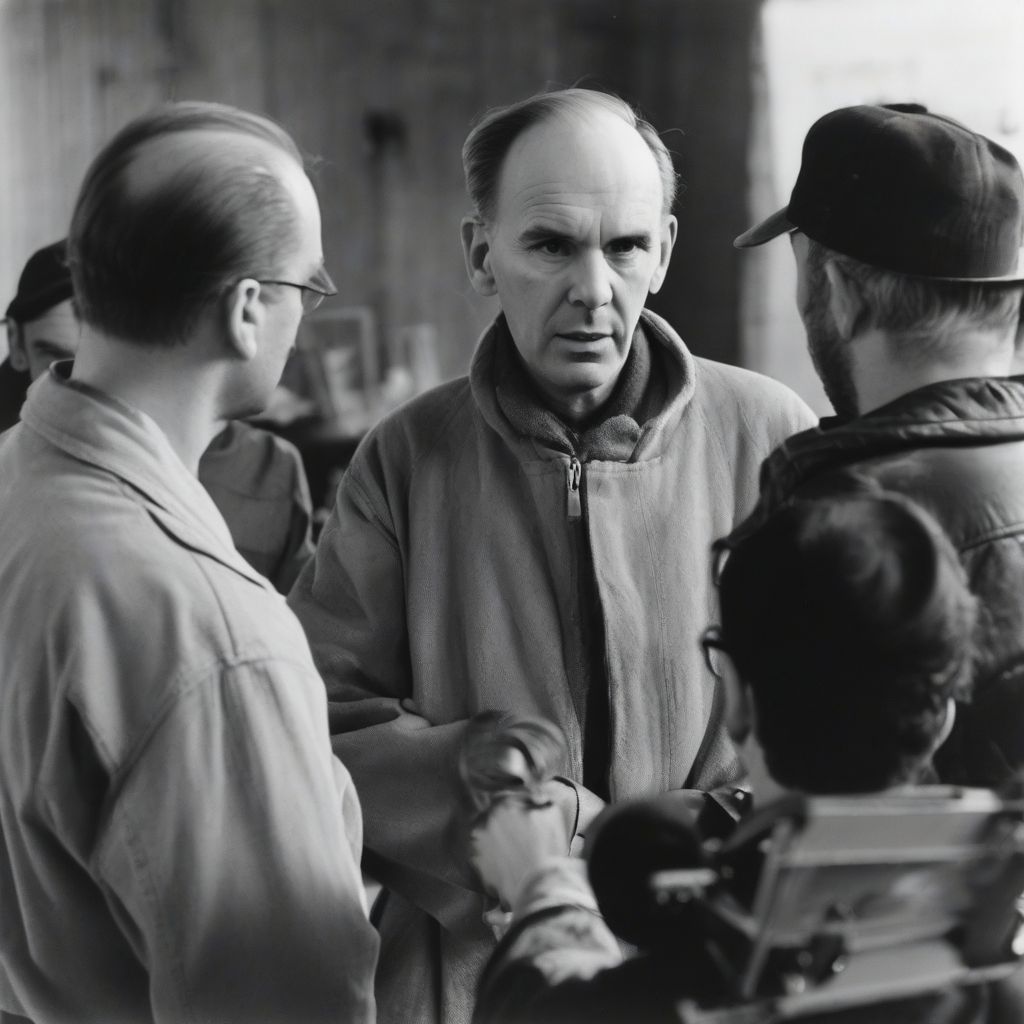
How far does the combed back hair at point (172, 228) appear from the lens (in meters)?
0.98

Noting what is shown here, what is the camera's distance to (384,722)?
4.31 feet

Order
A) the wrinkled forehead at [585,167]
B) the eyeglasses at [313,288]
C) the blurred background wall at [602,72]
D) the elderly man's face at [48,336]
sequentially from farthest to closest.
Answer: the elderly man's face at [48,336] < the blurred background wall at [602,72] < the wrinkled forehead at [585,167] < the eyeglasses at [313,288]

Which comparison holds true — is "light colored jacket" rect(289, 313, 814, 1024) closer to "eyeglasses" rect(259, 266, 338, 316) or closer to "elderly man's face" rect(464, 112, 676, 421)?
"elderly man's face" rect(464, 112, 676, 421)

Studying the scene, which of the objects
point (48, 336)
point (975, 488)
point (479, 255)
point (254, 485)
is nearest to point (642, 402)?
point (479, 255)

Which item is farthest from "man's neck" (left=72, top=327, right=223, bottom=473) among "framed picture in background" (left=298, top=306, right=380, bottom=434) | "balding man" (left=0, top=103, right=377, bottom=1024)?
"framed picture in background" (left=298, top=306, right=380, bottom=434)

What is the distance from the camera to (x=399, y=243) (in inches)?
89.0

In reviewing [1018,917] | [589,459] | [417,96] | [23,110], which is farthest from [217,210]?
[417,96]

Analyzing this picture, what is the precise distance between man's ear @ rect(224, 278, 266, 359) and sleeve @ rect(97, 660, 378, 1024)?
0.27 meters

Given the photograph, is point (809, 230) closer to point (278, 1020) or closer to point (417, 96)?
point (278, 1020)

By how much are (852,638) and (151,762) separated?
1.73 ft

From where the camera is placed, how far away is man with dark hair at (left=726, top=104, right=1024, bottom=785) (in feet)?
3.15

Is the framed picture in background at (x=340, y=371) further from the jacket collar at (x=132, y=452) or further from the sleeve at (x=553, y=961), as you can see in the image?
the sleeve at (x=553, y=961)

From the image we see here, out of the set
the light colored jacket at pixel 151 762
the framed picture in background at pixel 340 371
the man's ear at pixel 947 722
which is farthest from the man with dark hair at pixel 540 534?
the framed picture in background at pixel 340 371

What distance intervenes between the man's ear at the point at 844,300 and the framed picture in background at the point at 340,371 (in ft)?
6.76
